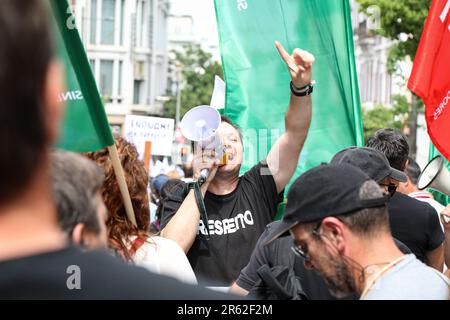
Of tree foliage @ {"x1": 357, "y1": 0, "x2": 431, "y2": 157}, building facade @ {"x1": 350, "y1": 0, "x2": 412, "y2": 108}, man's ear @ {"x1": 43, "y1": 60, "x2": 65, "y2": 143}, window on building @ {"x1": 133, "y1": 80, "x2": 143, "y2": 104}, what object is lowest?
window on building @ {"x1": 133, "y1": 80, "x2": 143, "y2": 104}

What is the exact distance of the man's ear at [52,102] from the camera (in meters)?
1.07

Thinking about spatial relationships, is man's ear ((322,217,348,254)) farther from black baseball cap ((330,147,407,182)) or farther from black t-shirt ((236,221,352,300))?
black baseball cap ((330,147,407,182))

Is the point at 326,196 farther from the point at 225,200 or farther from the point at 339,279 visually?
the point at 225,200

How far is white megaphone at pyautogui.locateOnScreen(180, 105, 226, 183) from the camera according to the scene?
13.7ft

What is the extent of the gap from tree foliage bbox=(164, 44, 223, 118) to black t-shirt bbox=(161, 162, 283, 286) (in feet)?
187

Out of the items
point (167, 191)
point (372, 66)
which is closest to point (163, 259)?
point (167, 191)

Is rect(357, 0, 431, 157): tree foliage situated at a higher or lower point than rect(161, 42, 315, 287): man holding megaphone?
higher

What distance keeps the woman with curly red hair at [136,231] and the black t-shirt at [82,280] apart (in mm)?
1750

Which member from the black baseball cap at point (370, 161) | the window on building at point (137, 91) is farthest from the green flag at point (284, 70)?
the window on building at point (137, 91)

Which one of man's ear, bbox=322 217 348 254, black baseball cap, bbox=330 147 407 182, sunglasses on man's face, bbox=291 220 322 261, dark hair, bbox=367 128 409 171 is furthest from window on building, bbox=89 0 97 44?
man's ear, bbox=322 217 348 254

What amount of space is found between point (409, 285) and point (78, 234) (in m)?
1.07

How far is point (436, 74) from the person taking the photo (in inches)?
197
